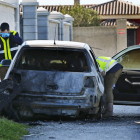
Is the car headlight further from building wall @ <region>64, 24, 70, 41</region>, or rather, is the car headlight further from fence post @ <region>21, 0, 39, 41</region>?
building wall @ <region>64, 24, 70, 41</region>

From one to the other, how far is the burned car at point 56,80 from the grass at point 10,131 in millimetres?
621

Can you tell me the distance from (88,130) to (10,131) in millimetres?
1320

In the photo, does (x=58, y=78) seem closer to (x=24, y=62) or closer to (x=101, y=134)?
(x=24, y=62)

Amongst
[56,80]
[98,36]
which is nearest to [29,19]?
[56,80]

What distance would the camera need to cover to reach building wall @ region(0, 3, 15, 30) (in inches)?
575

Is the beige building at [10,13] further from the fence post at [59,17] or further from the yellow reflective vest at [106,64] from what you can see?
the fence post at [59,17]

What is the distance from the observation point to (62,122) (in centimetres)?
754

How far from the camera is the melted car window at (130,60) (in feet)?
30.2

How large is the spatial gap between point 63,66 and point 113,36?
23.3m

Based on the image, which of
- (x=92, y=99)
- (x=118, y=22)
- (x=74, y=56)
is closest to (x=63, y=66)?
(x=74, y=56)

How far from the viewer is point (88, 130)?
6.84m

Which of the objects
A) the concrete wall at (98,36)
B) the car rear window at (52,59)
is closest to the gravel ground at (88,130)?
the car rear window at (52,59)

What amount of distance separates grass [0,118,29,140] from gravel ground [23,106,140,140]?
12 centimetres

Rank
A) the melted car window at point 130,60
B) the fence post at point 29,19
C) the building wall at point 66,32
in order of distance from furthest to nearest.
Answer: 1. the building wall at point 66,32
2. the fence post at point 29,19
3. the melted car window at point 130,60
